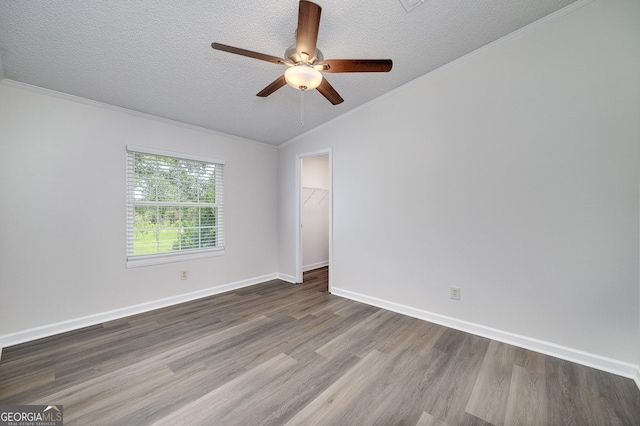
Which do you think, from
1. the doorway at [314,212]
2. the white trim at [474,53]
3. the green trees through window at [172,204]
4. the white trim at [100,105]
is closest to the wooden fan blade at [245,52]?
the white trim at [474,53]

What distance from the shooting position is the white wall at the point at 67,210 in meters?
2.29

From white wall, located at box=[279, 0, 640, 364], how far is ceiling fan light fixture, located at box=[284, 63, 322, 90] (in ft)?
5.25

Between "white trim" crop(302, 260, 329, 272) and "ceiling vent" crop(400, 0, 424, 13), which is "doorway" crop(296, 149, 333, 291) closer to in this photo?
"white trim" crop(302, 260, 329, 272)

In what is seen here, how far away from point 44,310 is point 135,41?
2.61m

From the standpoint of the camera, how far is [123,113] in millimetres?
2887

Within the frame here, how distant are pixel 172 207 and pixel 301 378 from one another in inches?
104

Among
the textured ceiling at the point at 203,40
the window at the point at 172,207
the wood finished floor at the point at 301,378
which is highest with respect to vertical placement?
the textured ceiling at the point at 203,40

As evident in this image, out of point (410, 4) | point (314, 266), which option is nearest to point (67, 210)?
point (410, 4)

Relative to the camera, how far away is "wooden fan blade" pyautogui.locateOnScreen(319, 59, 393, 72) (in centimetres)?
180

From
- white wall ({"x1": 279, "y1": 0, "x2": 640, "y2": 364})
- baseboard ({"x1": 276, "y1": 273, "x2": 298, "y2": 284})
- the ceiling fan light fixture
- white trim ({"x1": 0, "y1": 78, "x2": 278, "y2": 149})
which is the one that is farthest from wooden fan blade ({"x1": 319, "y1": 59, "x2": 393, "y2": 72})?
baseboard ({"x1": 276, "y1": 273, "x2": 298, "y2": 284})

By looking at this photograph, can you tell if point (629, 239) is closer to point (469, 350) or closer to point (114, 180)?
point (469, 350)

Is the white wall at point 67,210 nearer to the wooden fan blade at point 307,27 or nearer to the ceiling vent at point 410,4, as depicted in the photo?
the wooden fan blade at point 307,27

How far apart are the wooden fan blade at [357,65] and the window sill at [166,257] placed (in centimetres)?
292

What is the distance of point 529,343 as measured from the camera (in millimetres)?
2275
